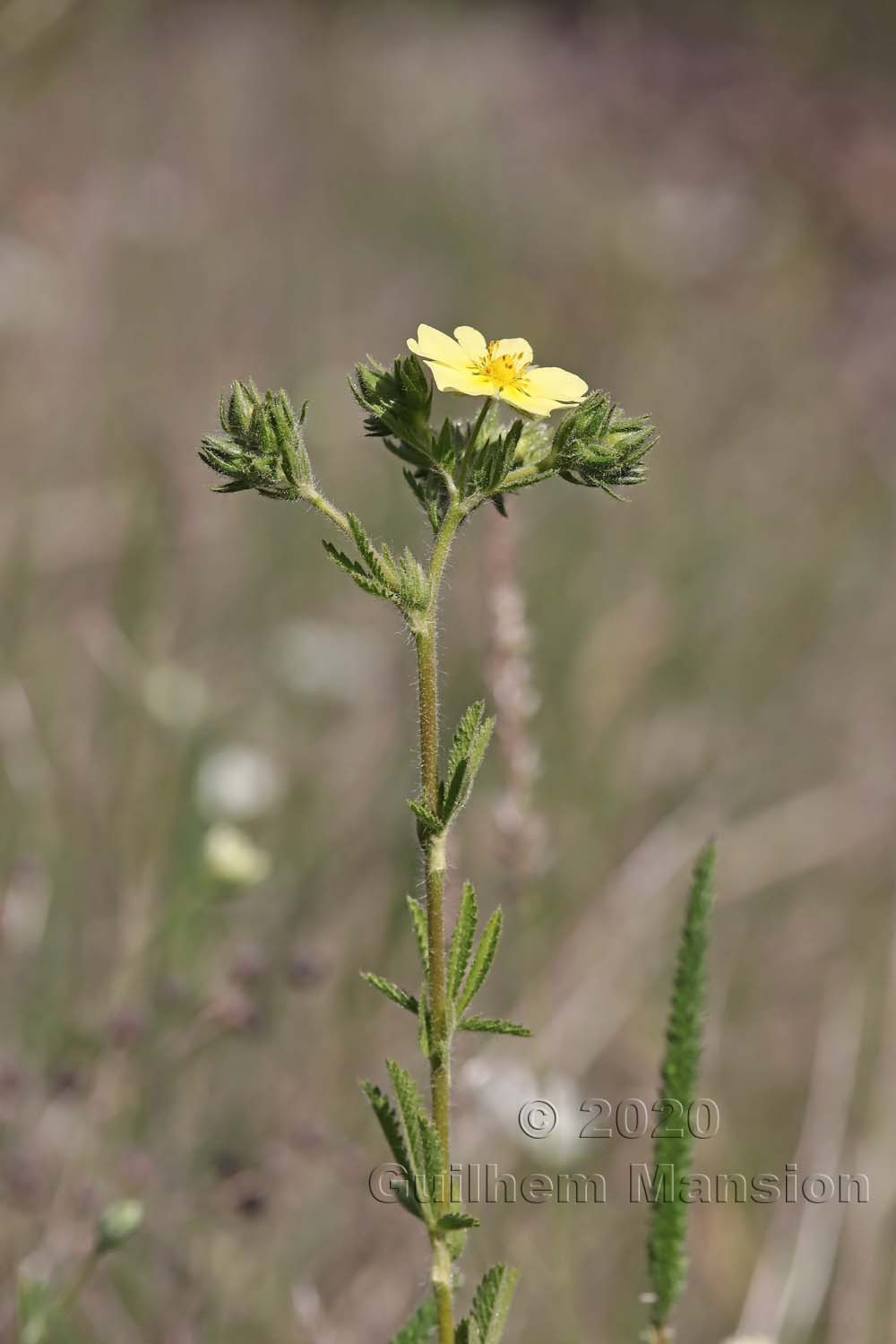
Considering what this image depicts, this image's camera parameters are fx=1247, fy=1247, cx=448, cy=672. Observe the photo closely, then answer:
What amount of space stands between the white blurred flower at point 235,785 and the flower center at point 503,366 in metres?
1.58

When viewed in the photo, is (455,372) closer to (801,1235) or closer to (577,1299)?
(801,1235)

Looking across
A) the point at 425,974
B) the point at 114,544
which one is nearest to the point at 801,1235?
the point at 425,974

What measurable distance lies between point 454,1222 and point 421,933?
23 centimetres

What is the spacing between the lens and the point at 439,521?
1124mm

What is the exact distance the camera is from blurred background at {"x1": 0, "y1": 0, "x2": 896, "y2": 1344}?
2.08 meters

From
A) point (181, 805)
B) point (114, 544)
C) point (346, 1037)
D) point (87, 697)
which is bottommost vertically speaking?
point (346, 1037)

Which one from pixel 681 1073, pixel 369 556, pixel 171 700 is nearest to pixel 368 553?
pixel 369 556

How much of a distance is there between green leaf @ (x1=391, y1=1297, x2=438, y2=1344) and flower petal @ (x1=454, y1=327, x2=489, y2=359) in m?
0.92

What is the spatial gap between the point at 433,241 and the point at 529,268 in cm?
59

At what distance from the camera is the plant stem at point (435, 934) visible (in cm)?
102


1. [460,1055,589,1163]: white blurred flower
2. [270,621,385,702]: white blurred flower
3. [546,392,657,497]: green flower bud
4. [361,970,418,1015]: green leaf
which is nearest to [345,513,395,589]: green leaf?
[546,392,657,497]: green flower bud

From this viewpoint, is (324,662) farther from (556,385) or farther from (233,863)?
(556,385)

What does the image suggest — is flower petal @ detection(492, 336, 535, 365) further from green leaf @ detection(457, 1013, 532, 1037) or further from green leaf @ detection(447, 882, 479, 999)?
green leaf @ detection(457, 1013, 532, 1037)

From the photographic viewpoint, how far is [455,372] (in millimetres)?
1171
